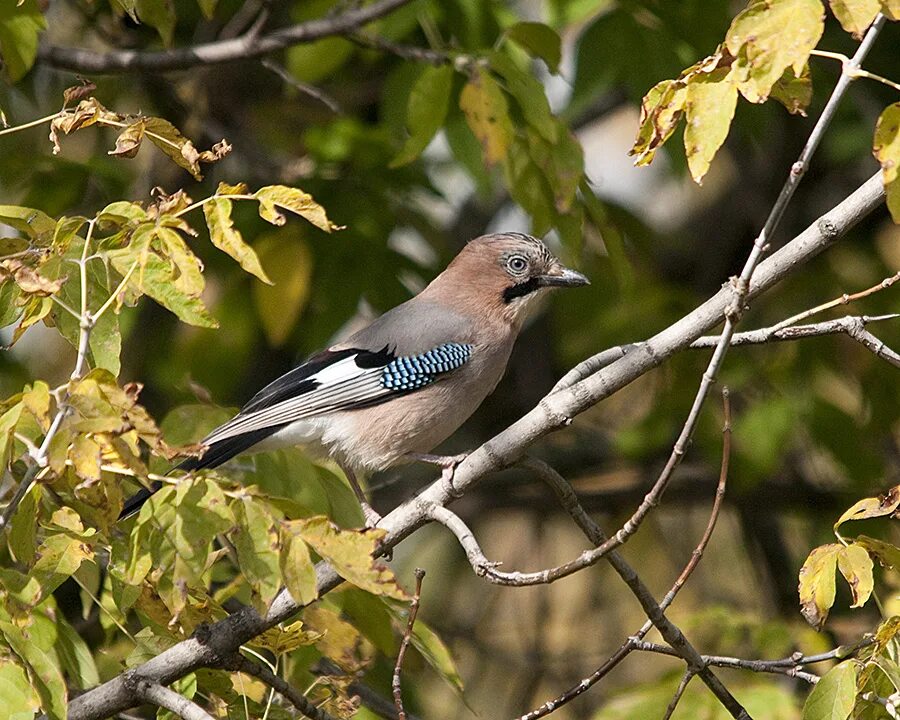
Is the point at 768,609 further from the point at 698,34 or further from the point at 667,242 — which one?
the point at 698,34

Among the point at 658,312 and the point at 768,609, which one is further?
the point at 768,609

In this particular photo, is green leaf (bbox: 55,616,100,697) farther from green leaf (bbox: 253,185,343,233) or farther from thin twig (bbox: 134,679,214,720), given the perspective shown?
green leaf (bbox: 253,185,343,233)

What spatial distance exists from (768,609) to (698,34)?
322cm

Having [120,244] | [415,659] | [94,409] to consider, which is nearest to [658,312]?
[415,659]

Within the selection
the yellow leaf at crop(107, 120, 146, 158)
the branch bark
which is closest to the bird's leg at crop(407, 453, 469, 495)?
the branch bark

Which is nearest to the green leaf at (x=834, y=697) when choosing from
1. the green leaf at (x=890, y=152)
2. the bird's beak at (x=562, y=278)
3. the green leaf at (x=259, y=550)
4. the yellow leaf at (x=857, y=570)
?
the yellow leaf at (x=857, y=570)

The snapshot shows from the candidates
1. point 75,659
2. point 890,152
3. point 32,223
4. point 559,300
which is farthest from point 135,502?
point 559,300

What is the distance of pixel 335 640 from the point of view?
321 cm

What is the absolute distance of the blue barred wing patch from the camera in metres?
4.45

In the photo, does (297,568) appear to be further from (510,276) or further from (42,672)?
(510,276)

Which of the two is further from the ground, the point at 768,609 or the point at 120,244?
the point at 120,244

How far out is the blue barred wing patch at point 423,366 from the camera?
4.45m

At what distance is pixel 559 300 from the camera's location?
597 centimetres

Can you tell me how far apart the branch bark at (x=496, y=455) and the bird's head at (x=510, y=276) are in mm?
1846
